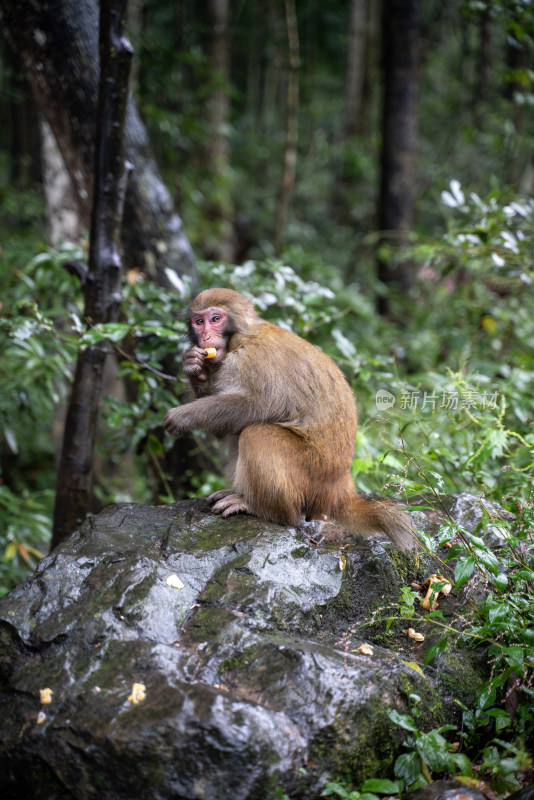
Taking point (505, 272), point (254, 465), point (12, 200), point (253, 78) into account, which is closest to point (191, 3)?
point (253, 78)

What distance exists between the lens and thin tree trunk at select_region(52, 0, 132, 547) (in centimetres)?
373

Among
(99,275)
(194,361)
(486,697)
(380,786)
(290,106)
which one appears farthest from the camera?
(290,106)

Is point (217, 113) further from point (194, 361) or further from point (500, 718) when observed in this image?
point (500, 718)

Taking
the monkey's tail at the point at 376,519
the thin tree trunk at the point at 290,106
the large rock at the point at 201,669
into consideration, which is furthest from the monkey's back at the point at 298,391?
the thin tree trunk at the point at 290,106

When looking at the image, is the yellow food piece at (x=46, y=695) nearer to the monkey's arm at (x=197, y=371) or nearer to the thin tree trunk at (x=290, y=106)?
the monkey's arm at (x=197, y=371)

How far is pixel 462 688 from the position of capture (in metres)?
2.64

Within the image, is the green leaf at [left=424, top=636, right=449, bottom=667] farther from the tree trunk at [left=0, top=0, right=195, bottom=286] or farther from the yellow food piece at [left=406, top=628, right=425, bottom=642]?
the tree trunk at [left=0, top=0, right=195, bottom=286]

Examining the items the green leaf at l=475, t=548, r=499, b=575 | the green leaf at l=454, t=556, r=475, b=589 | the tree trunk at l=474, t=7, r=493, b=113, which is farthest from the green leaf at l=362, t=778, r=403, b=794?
the tree trunk at l=474, t=7, r=493, b=113

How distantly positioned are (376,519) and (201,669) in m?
1.18

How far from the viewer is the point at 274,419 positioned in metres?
3.52

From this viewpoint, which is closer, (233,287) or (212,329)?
(212,329)

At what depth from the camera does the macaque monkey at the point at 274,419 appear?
327cm

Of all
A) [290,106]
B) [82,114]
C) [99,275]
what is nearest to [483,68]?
[290,106]

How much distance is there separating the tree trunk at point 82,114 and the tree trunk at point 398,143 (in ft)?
16.0
